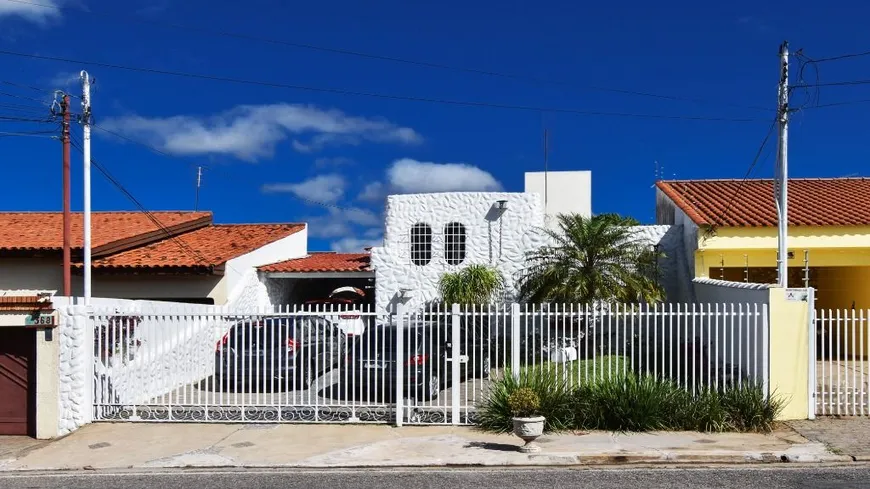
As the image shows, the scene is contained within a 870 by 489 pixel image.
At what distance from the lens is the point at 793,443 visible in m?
10.4

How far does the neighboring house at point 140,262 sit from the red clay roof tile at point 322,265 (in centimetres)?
63

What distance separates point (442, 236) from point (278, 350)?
975 centimetres

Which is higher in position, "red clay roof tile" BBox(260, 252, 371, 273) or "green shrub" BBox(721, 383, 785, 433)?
"red clay roof tile" BBox(260, 252, 371, 273)

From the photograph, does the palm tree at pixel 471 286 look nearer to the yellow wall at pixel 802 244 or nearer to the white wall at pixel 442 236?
the white wall at pixel 442 236

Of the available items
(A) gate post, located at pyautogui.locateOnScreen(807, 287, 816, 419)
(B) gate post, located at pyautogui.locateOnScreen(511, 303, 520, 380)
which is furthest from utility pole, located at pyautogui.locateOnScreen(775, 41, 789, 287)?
→ (B) gate post, located at pyautogui.locateOnScreen(511, 303, 520, 380)

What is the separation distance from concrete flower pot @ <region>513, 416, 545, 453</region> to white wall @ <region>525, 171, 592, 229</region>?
16.2 meters

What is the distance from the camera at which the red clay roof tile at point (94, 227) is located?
67.5 ft

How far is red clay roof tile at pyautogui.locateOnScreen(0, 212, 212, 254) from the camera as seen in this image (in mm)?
20578

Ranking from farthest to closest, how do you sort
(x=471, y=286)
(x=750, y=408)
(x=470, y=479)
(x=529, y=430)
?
(x=471, y=286), (x=750, y=408), (x=529, y=430), (x=470, y=479)

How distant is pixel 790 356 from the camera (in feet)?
38.5

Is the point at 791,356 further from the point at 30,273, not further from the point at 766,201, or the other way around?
Result: the point at 30,273

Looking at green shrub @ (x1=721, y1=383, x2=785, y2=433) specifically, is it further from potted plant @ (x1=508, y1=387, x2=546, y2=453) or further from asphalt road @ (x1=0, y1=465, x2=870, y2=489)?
potted plant @ (x1=508, y1=387, x2=546, y2=453)

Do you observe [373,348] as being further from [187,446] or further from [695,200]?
[695,200]

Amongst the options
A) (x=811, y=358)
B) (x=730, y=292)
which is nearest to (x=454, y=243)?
(x=730, y=292)
